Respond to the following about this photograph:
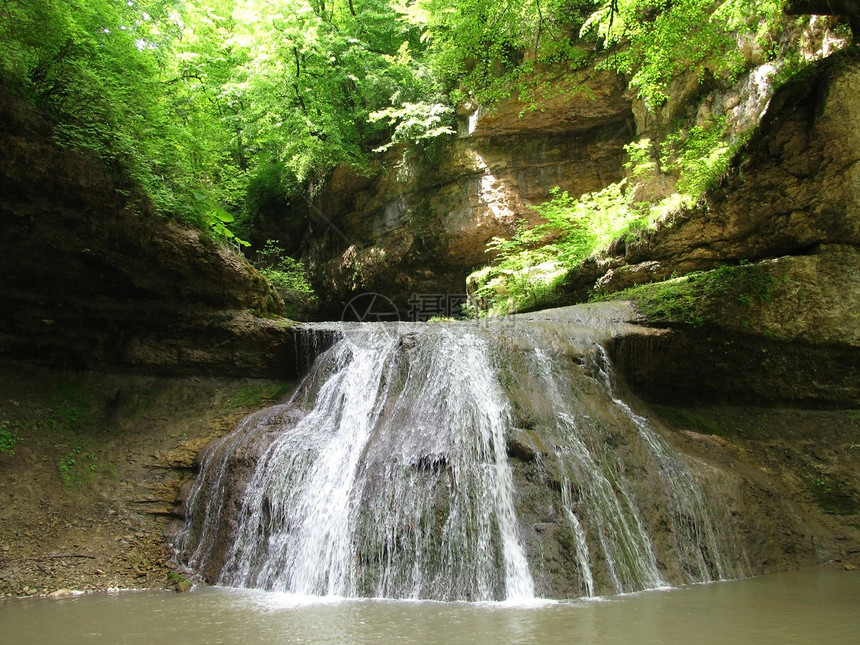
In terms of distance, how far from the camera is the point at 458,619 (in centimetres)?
426

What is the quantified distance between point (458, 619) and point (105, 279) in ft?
23.7

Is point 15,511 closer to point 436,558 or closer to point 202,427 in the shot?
point 202,427

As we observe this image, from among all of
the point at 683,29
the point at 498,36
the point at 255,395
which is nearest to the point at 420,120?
the point at 498,36

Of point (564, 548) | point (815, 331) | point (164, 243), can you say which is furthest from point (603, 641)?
point (164, 243)

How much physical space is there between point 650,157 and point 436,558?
452 inches

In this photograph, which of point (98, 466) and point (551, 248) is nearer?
point (98, 466)

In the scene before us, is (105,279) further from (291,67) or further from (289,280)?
(291,67)

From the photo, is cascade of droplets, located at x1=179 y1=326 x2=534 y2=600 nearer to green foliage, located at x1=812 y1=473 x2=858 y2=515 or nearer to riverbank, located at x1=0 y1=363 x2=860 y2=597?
riverbank, located at x1=0 y1=363 x2=860 y2=597

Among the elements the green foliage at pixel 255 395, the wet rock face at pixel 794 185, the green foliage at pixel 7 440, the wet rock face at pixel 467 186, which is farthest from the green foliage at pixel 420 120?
the green foliage at pixel 7 440

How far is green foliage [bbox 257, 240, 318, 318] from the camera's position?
17547mm

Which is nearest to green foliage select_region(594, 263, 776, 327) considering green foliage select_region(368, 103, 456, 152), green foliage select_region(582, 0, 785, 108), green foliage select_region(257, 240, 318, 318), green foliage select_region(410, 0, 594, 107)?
green foliage select_region(582, 0, 785, 108)

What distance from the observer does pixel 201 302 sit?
29.5ft

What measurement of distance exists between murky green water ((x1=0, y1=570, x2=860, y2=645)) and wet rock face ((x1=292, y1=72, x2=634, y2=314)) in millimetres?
11981

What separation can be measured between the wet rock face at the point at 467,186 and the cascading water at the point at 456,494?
8593 millimetres
